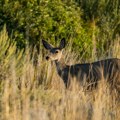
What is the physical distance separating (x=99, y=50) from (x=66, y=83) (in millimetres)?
4573

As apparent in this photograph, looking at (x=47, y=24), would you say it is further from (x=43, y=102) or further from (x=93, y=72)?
(x=43, y=102)

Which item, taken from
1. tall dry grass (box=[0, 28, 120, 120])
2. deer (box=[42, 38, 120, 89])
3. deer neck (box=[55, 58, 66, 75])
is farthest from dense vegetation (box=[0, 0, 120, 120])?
deer (box=[42, 38, 120, 89])

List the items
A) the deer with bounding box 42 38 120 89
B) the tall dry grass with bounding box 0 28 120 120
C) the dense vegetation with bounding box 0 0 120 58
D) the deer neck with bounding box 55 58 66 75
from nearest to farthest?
the tall dry grass with bounding box 0 28 120 120 → the deer with bounding box 42 38 120 89 → the deer neck with bounding box 55 58 66 75 → the dense vegetation with bounding box 0 0 120 58

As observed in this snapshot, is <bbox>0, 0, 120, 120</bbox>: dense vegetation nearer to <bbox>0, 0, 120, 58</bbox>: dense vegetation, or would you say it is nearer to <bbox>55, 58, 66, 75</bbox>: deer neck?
<bbox>0, 0, 120, 58</bbox>: dense vegetation

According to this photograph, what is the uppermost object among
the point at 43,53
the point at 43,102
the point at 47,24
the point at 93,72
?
the point at 47,24

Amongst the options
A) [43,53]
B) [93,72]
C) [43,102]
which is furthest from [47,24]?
[43,102]

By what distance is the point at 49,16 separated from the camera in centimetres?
1435

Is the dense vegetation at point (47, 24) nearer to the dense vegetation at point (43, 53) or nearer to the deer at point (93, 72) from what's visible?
the dense vegetation at point (43, 53)

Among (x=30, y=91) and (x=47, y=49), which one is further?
(x=47, y=49)

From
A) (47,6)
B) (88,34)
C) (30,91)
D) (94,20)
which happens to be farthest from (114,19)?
(30,91)

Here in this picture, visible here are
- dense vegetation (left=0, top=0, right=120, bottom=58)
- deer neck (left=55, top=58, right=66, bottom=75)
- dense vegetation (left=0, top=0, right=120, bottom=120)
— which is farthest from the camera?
dense vegetation (left=0, top=0, right=120, bottom=58)

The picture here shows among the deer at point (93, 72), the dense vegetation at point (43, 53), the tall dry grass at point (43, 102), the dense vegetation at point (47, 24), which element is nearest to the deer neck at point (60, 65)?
the deer at point (93, 72)

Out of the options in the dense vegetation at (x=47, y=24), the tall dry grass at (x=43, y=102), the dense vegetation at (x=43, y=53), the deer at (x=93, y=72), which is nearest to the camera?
the tall dry grass at (x=43, y=102)

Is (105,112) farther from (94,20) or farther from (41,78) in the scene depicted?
(94,20)
